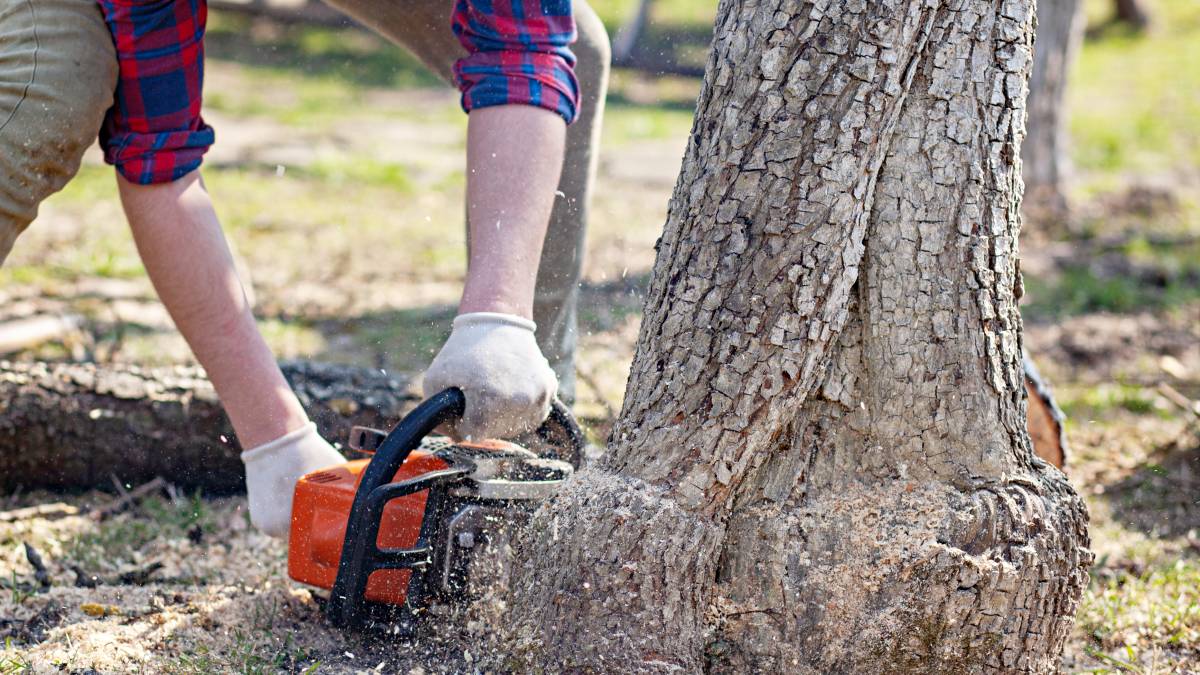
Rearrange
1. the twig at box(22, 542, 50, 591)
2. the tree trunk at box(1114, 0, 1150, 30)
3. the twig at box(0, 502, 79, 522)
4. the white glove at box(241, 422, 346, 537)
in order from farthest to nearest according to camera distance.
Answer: the tree trunk at box(1114, 0, 1150, 30), the twig at box(0, 502, 79, 522), the twig at box(22, 542, 50, 591), the white glove at box(241, 422, 346, 537)

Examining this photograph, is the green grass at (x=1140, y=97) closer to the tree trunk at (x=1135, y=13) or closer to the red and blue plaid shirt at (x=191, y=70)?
the tree trunk at (x=1135, y=13)

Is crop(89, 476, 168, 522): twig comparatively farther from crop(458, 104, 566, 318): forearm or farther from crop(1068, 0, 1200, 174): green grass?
crop(1068, 0, 1200, 174): green grass

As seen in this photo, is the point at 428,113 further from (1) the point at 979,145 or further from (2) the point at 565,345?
(1) the point at 979,145

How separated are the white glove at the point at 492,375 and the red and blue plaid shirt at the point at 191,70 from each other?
403 millimetres

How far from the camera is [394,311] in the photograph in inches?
175

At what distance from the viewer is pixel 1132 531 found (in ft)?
8.93

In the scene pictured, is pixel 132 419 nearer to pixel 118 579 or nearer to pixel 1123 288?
pixel 118 579

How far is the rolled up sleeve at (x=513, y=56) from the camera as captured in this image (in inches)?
76.9

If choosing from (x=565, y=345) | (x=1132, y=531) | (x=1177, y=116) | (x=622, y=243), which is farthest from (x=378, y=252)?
(x=1177, y=116)

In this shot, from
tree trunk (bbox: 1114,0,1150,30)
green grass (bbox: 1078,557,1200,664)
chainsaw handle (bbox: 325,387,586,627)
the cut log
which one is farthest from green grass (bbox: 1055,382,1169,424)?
tree trunk (bbox: 1114,0,1150,30)

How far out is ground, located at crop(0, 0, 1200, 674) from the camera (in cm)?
209

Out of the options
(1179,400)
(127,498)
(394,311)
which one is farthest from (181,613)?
(1179,400)

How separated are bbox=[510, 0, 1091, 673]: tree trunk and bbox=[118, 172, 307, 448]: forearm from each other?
0.73 metres

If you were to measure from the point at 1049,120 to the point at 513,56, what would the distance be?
5.08 m
